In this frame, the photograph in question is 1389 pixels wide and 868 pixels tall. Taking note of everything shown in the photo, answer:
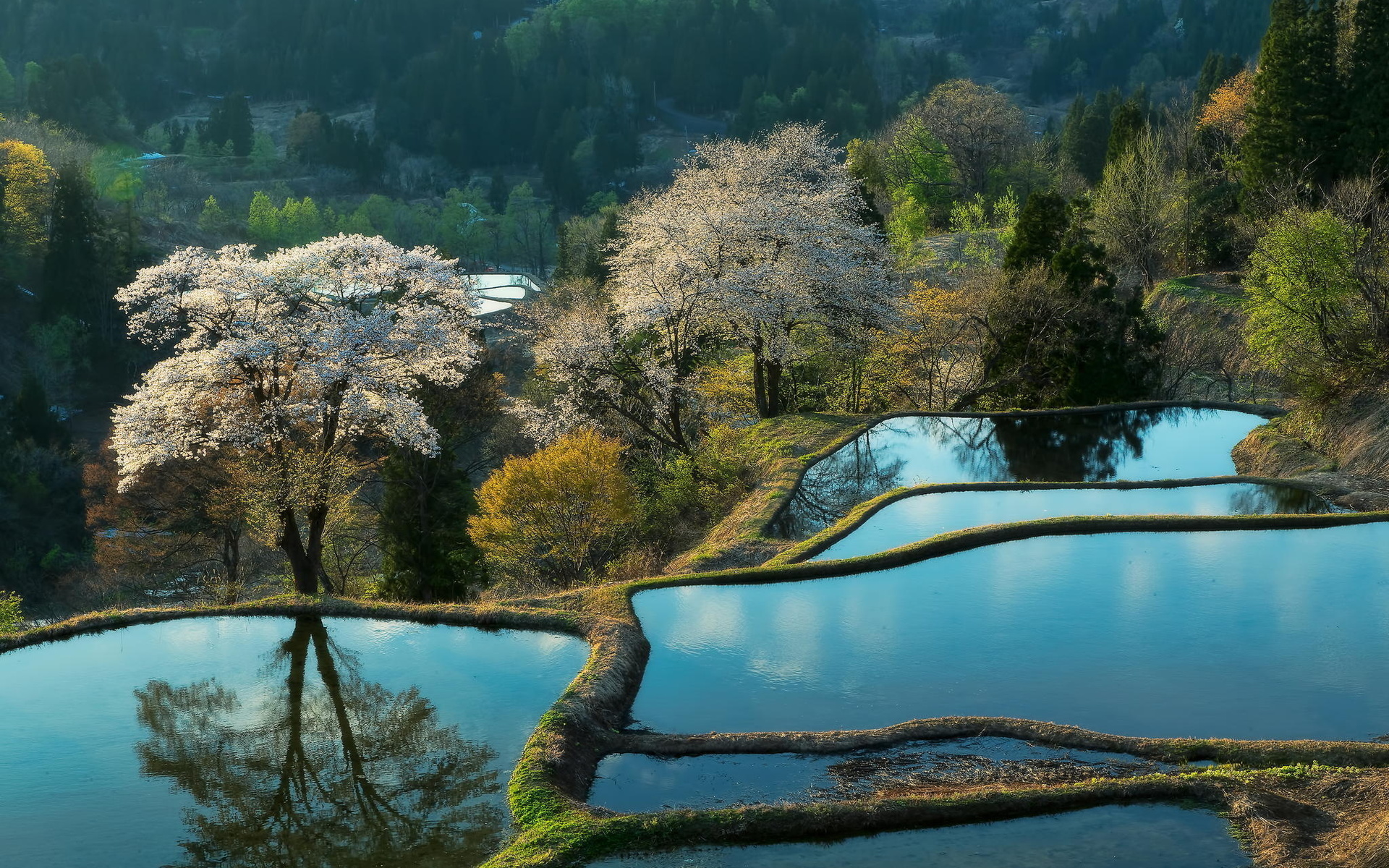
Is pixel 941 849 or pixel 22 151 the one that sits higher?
pixel 22 151

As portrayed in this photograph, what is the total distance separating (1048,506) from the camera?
2022cm

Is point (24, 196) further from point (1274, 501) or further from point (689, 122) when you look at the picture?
point (689, 122)

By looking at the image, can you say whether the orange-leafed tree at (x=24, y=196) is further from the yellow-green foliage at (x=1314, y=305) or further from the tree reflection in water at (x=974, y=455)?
the yellow-green foliage at (x=1314, y=305)

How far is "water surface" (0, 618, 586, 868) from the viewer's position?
10.0 meters

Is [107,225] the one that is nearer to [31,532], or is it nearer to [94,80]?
[31,532]

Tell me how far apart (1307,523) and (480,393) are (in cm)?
3037

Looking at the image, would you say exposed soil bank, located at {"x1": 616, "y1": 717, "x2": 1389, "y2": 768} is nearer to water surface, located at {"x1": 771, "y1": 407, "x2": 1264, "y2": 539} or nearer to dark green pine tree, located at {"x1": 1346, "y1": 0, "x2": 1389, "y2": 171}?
water surface, located at {"x1": 771, "y1": 407, "x2": 1264, "y2": 539}

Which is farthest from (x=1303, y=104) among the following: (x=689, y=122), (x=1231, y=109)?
(x=689, y=122)

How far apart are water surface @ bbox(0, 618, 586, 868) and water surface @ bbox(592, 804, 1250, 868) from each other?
8.03ft

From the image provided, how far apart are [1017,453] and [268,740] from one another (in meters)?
18.2

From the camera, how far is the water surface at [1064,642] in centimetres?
1198

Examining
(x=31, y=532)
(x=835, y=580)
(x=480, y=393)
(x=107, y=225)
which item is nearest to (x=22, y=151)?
(x=107, y=225)

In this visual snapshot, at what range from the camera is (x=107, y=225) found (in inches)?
2805

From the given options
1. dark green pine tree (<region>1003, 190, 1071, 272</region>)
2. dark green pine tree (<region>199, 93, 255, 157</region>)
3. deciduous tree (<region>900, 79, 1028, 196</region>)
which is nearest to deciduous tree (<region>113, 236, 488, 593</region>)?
dark green pine tree (<region>1003, 190, 1071, 272</region>)
